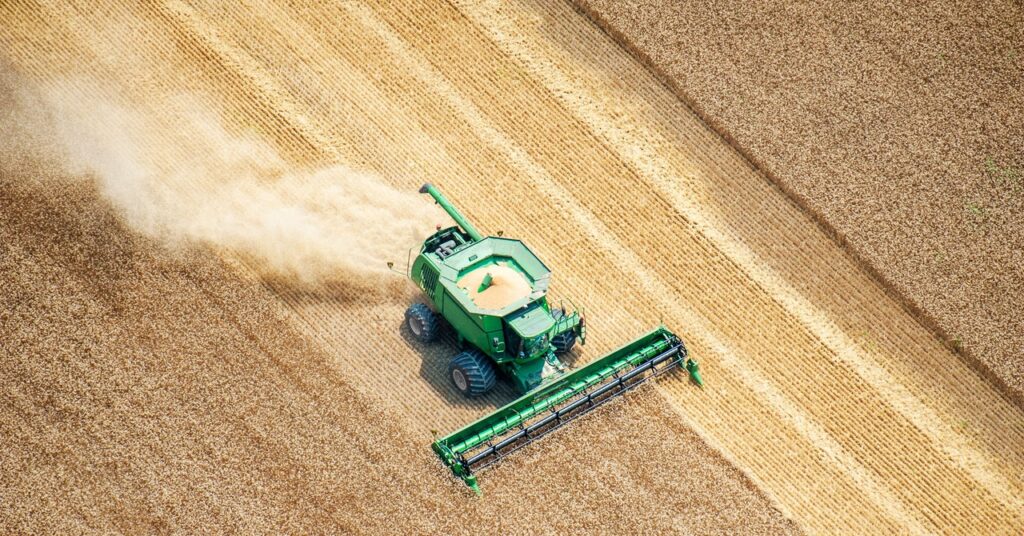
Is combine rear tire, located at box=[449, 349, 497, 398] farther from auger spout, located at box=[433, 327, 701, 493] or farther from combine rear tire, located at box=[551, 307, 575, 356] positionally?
combine rear tire, located at box=[551, 307, 575, 356]

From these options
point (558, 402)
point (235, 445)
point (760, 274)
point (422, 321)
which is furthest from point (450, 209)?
point (760, 274)

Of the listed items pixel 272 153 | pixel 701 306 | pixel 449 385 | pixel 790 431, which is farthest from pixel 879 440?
pixel 272 153

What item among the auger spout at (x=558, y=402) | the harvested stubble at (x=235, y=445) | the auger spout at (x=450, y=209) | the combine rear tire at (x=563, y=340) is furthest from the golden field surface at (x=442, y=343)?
the auger spout at (x=450, y=209)

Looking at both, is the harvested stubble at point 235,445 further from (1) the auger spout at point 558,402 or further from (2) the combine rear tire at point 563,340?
(2) the combine rear tire at point 563,340

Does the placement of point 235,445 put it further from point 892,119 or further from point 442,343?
point 892,119

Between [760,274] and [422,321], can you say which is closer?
[422,321]

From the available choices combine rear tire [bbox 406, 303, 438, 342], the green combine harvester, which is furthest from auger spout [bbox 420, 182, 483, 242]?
combine rear tire [bbox 406, 303, 438, 342]
